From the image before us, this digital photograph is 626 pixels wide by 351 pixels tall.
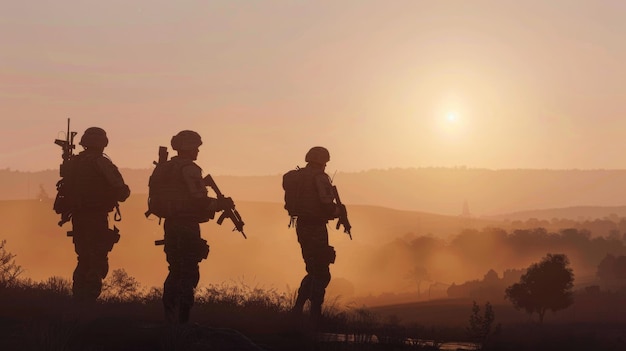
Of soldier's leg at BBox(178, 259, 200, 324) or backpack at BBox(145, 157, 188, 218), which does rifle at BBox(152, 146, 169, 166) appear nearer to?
backpack at BBox(145, 157, 188, 218)

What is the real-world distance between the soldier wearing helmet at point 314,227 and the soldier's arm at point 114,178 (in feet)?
10.1

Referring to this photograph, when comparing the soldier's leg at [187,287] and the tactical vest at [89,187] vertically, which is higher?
the tactical vest at [89,187]

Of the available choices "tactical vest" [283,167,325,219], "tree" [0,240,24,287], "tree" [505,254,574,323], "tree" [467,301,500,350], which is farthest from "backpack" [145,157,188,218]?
"tree" [505,254,574,323]

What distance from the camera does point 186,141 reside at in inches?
555

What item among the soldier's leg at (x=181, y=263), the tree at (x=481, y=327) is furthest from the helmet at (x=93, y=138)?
the tree at (x=481, y=327)

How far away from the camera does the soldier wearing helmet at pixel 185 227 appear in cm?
1359

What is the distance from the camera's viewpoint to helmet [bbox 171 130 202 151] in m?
14.1

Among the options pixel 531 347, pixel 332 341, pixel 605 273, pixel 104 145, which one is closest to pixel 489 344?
pixel 531 347

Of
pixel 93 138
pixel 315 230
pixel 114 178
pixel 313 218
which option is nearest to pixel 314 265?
pixel 315 230

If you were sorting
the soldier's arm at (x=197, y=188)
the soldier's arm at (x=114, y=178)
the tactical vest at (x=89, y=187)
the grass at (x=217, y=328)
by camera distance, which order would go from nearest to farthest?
the grass at (x=217, y=328), the soldier's arm at (x=197, y=188), the soldier's arm at (x=114, y=178), the tactical vest at (x=89, y=187)

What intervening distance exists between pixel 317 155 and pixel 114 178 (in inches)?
142

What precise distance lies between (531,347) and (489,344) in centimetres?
68

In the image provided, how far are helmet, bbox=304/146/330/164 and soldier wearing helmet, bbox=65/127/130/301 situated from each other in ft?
10.7

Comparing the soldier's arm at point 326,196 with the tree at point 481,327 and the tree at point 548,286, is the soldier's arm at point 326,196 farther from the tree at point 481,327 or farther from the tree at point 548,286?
the tree at point 548,286
